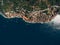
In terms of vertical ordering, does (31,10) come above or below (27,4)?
below

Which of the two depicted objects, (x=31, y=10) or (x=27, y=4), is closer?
(x=31, y=10)

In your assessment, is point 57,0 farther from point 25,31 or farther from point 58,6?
point 25,31

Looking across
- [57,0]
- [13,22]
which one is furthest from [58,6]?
[13,22]

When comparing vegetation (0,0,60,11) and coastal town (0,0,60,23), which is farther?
vegetation (0,0,60,11)

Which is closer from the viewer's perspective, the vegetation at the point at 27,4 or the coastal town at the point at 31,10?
the coastal town at the point at 31,10
